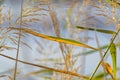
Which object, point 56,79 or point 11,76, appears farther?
point 56,79

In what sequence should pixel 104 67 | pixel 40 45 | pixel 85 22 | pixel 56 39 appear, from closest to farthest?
pixel 56 39 → pixel 104 67 → pixel 85 22 → pixel 40 45

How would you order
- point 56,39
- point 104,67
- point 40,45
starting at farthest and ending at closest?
point 40,45 → point 104,67 → point 56,39

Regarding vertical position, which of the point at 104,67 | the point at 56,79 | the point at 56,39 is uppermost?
the point at 56,39

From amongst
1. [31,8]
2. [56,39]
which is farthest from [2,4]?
[56,39]

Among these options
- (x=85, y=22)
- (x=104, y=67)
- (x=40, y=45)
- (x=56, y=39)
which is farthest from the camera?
Answer: (x=40, y=45)

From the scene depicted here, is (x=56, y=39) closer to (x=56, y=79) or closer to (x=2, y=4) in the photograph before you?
(x=2, y=4)

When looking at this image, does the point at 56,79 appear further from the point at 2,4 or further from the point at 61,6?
the point at 2,4

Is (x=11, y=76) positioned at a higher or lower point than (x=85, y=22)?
lower

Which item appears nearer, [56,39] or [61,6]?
[56,39]

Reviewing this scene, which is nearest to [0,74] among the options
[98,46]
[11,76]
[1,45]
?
[11,76]
